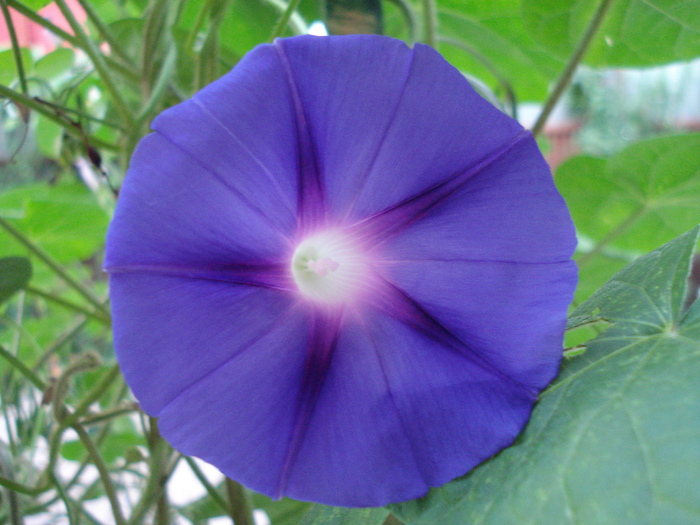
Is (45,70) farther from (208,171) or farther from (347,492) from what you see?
(347,492)

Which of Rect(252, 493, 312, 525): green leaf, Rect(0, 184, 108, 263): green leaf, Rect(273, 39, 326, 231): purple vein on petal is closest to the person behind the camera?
Rect(273, 39, 326, 231): purple vein on petal

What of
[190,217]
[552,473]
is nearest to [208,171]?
[190,217]

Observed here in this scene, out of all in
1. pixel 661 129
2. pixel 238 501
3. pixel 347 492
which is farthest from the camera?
pixel 661 129

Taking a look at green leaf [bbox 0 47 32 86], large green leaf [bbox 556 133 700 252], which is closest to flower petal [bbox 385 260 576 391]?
large green leaf [bbox 556 133 700 252]

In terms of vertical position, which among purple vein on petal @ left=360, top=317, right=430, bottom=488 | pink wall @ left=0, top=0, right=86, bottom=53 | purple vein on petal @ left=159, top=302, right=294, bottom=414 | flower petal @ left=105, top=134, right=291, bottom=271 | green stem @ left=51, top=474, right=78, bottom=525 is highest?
pink wall @ left=0, top=0, right=86, bottom=53

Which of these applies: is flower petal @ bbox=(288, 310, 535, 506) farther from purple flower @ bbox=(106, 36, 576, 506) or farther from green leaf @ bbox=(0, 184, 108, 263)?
green leaf @ bbox=(0, 184, 108, 263)

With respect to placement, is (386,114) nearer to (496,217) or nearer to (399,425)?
(496,217)

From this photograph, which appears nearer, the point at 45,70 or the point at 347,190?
the point at 347,190
